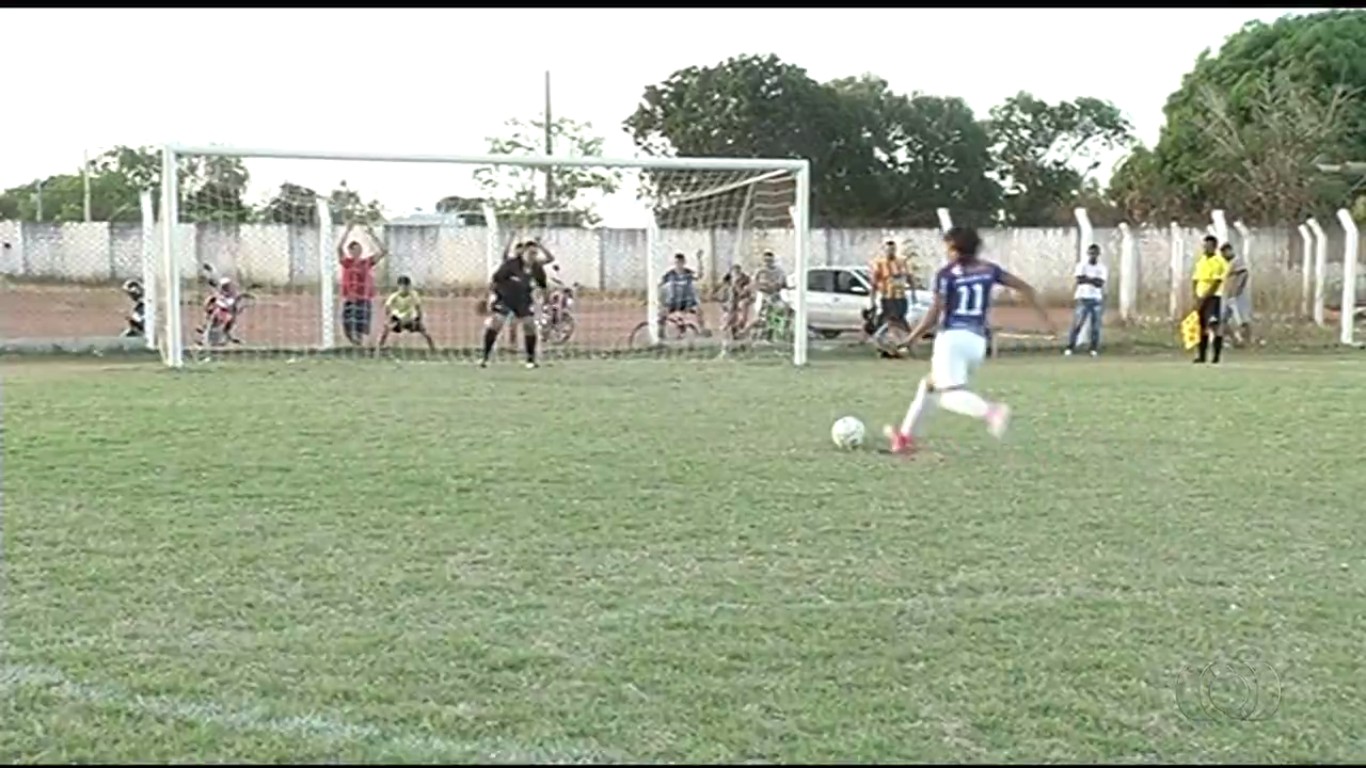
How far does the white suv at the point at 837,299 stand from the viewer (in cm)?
2264

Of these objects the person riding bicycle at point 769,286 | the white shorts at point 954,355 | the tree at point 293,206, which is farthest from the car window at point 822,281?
the white shorts at point 954,355

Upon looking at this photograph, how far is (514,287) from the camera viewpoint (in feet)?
50.8

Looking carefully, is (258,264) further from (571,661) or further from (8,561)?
(571,661)

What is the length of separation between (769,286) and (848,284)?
352 centimetres

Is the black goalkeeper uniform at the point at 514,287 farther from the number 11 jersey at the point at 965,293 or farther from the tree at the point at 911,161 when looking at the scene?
the tree at the point at 911,161

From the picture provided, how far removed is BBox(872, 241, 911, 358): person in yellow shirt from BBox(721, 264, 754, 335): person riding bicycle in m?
1.84

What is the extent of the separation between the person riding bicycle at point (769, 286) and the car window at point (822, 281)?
299 centimetres

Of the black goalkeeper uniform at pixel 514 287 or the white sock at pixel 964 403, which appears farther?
the black goalkeeper uniform at pixel 514 287

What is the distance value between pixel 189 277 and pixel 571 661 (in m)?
15.2

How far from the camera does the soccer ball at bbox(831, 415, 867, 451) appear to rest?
30.9 feet

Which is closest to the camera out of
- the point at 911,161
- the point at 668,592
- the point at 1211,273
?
the point at 668,592

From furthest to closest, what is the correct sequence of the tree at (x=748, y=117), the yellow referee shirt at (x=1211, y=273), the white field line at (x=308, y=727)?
the tree at (x=748, y=117)
the yellow referee shirt at (x=1211, y=273)
the white field line at (x=308, y=727)

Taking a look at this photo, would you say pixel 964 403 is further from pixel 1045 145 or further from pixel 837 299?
pixel 1045 145

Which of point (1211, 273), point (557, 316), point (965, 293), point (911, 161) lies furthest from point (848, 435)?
point (911, 161)
